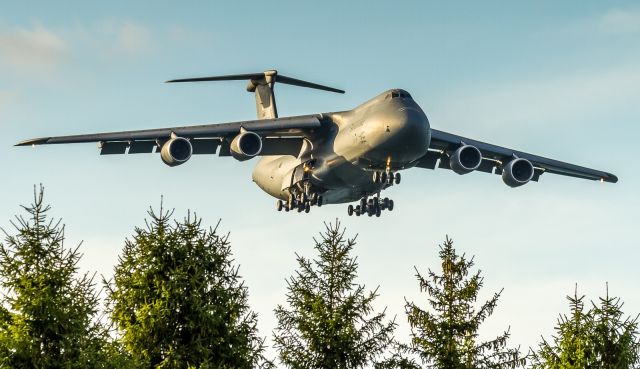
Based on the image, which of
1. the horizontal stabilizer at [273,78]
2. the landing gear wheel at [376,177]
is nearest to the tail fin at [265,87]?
the horizontal stabilizer at [273,78]

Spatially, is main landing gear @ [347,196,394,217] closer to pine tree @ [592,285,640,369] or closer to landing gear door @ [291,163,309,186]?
landing gear door @ [291,163,309,186]

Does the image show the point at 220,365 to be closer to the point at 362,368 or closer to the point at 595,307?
the point at 362,368

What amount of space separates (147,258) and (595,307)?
25.8 feet

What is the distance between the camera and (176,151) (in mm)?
32750

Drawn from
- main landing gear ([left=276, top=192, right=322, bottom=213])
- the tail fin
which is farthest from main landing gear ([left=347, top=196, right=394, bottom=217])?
the tail fin

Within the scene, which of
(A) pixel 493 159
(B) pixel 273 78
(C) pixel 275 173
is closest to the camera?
(C) pixel 275 173

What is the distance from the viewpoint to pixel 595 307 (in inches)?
705

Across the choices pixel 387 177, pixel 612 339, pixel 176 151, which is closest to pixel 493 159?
pixel 387 177

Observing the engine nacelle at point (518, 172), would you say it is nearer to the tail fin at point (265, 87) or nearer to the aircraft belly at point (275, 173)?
the aircraft belly at point (275, 173)

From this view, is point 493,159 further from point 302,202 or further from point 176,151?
point 176,151

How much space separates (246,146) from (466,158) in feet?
24.7

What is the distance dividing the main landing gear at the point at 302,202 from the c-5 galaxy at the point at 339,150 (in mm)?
34

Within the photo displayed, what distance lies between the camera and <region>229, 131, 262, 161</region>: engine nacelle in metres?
33.1

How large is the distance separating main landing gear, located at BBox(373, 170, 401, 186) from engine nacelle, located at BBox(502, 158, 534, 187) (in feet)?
17.4
